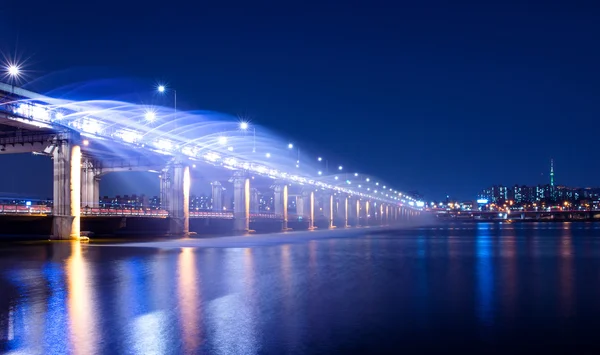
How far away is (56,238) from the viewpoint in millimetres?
52688

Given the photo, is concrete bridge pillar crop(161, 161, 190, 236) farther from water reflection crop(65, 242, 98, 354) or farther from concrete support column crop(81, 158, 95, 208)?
water reflection crop(65, 242, 98, 354)

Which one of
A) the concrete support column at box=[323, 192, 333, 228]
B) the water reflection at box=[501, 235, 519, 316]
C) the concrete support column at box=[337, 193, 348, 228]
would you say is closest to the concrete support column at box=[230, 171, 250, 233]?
the concrete support column at box=[323, 192, 333, 228]

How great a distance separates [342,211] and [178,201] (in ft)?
392

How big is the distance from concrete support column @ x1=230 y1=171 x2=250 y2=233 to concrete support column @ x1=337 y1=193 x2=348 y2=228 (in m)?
65.5

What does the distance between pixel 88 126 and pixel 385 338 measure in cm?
5253

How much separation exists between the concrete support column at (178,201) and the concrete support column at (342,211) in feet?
282

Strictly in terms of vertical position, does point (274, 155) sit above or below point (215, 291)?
above

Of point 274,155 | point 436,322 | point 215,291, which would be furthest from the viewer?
point 274,155

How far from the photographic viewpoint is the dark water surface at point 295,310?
10.3m

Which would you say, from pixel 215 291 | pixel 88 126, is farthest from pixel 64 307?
pixel 88 126

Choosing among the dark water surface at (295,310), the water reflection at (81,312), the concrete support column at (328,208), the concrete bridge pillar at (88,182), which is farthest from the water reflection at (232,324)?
the concrete support column at (328,208)

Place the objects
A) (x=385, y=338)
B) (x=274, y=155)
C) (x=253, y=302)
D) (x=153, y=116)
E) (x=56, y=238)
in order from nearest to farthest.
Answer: (x=385, y=338) → (x=253, y=302) → (x=56, y=238) → (x=153, y=116) → (x=274, y=155)

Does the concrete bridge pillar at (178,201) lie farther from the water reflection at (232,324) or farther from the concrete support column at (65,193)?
the water reflection at (232,324)

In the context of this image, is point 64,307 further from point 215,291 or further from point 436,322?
point 436,322
